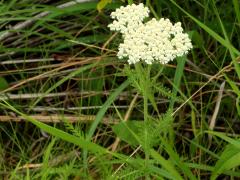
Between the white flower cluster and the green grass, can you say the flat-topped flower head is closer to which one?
the white flower cluster

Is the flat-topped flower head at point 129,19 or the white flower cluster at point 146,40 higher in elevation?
the flat-topped flower head at point 129,19

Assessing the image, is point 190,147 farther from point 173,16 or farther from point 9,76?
point 9,76

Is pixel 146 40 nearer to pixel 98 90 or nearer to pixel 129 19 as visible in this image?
pixel 129 19

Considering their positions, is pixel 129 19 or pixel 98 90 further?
pixel 98 90

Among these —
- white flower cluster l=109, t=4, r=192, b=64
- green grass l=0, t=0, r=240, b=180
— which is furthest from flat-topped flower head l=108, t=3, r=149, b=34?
green grass l=0, t=0, r=240, b=180

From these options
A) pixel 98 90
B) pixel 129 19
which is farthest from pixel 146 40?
pixel 98 90

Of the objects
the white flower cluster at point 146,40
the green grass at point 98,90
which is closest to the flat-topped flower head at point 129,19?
the white flower cluster at point 146,40

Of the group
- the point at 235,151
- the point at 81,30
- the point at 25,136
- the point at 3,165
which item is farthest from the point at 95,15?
the point at 235,151

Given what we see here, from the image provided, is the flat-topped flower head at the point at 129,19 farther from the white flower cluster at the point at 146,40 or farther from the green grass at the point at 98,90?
the green grass at the point at 98,90
